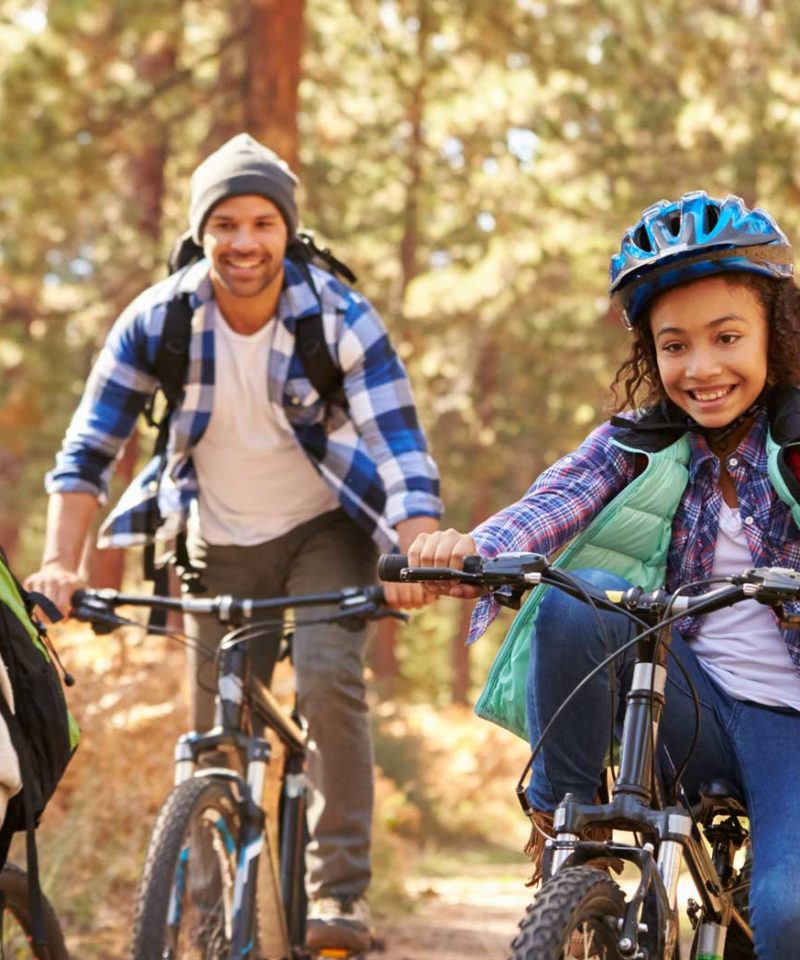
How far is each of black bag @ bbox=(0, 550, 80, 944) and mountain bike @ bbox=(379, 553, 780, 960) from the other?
830mm

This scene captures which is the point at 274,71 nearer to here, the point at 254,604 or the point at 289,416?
the point at 289,416

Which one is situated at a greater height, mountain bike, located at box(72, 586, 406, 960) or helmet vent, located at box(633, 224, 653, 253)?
helmet vent, located at box(633, 224, 653, 253)

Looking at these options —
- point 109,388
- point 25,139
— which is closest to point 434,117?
point 25,139

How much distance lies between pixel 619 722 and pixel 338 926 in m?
2.17

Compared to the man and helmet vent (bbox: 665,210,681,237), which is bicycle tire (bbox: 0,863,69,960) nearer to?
the man

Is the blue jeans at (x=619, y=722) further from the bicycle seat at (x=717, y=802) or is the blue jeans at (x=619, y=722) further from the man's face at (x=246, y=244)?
the man's face at (x=246, y=244)

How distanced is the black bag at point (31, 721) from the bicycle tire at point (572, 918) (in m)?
1.26

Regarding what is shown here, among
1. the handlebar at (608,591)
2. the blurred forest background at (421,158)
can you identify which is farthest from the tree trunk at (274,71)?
the handlebar at (608,591)

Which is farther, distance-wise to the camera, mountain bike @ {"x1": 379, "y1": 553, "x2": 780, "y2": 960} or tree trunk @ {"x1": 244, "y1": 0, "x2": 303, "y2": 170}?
tree trunk @ {"x1": 244, "y1": 0, "x2": 303, "y2": 170}

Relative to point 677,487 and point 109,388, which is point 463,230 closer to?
point 109,388

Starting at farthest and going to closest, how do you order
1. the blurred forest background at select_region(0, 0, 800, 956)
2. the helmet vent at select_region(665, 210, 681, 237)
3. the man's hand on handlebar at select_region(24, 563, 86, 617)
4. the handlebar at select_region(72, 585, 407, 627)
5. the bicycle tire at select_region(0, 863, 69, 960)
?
the blurred forest background at select_region(0, 0, 800, 956) < the man's hand on handlebar at select_region(24, 563, 86, 617) < the handlebar at select_region(72, 585, 407, 627) < the bicycle tire at select_region(0, 863, 69, 960) < the helmet vent at select_region(665, 210, 681, 237)

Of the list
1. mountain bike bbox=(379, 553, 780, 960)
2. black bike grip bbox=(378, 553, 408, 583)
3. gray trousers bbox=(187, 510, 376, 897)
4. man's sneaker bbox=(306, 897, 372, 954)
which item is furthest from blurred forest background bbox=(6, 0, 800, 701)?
mountain bike bbox=(379, 553, 780, 960)

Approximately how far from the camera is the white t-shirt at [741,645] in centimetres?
382

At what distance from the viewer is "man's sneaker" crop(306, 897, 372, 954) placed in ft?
18.5
